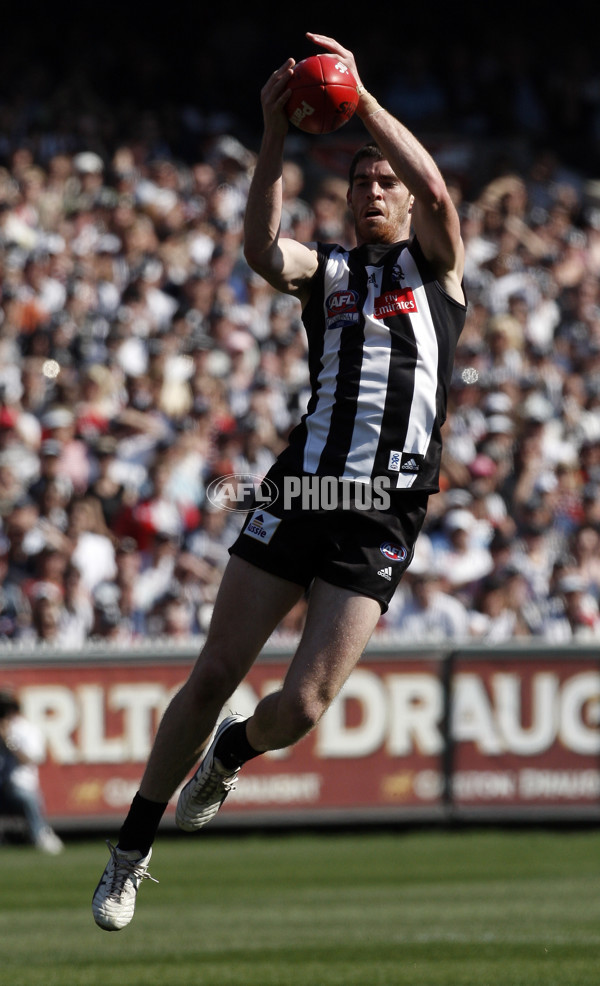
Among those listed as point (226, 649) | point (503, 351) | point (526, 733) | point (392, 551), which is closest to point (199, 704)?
point (226, 649)

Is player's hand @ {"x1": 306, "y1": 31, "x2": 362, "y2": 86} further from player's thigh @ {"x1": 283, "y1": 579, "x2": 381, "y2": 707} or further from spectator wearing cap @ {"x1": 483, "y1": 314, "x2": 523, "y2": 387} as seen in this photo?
spectator wearing cap @ {"x1": 483, "y1": 314, "x2": 523, "y2": 387}

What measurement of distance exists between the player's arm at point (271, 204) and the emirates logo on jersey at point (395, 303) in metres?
0.33

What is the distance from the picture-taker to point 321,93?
5566mm

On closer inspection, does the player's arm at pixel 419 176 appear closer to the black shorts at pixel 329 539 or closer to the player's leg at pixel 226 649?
the black shorts at pixel 329 539

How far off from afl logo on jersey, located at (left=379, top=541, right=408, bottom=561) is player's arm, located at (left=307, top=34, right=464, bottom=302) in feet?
3.47

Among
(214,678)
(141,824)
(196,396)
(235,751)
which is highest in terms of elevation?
(196,396)

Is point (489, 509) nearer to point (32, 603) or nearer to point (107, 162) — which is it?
point (32, 603)

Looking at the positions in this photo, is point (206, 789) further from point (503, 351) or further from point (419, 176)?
point (503, 351)

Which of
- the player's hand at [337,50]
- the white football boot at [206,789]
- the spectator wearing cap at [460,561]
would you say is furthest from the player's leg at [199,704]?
the spectator wearing cap at [460,561]

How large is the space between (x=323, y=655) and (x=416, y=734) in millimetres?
7511

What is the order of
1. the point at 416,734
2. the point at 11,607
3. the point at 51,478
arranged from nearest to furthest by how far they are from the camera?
the point at 11,607, the point at 51,478, the point at 416,734

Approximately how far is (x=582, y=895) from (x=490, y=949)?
2273mm

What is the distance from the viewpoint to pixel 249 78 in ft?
73.0

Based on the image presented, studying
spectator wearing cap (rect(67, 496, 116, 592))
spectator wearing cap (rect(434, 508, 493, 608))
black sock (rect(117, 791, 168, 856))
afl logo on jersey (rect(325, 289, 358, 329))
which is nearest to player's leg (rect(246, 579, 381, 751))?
black sock (rect(117, 791, 168, 856))
